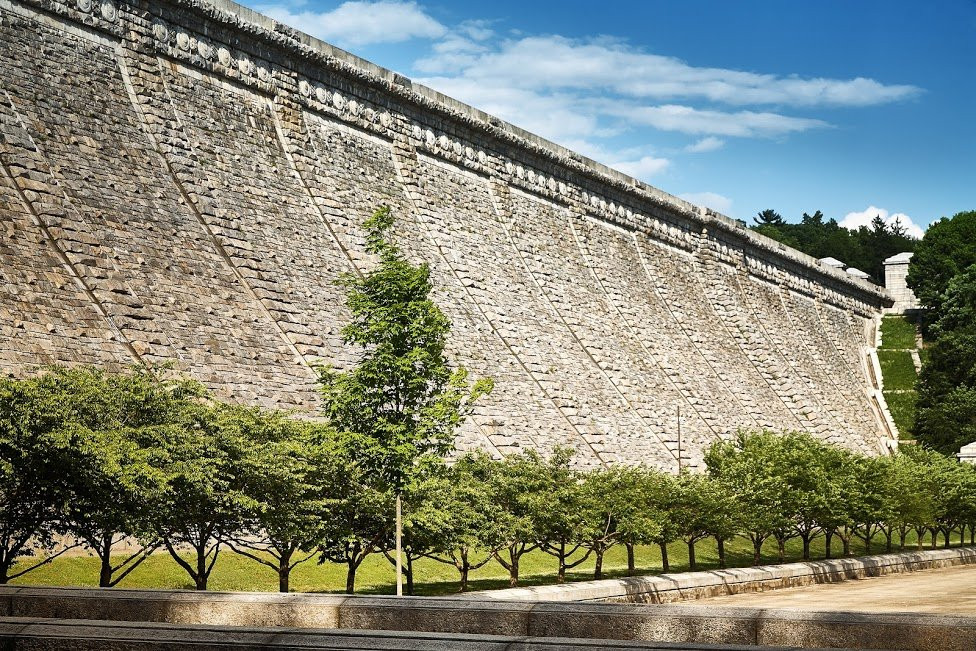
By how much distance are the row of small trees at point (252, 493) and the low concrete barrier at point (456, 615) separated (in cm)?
638

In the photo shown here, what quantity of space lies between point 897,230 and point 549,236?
9642 cm

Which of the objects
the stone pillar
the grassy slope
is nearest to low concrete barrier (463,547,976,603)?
the grassy slope

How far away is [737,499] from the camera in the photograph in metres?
30.7

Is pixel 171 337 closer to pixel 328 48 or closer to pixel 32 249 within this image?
pixel 32 249

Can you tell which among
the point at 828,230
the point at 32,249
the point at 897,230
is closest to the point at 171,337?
the point at 32,249

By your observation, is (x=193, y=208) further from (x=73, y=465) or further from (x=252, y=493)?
(x=73, y=465)

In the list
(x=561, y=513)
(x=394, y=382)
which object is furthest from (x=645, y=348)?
(x=394, y=382)

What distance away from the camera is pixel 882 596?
26000 mm

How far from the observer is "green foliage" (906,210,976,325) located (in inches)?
3172

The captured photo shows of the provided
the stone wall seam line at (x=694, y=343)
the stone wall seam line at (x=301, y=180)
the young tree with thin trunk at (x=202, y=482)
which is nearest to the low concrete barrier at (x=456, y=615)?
the young tree with thin trunk at (x=202, y=482)

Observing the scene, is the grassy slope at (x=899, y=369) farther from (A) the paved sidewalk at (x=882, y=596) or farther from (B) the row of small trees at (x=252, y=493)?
(B) the row of small trees at (x=252, y=493)

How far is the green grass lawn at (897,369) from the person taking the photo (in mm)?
71438

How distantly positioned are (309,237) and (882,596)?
53.8ft

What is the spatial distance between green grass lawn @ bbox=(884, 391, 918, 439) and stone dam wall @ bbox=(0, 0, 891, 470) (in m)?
9.97
